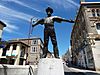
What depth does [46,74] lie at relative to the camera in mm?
4609

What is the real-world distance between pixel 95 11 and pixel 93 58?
28.7ft

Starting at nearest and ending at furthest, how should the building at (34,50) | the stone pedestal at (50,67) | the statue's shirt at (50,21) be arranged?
the stone pedestal at (50,67), the statue's shirt at (50,21), the building at (34,50)

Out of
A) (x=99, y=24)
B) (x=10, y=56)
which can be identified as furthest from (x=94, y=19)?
(x=10, y=56)

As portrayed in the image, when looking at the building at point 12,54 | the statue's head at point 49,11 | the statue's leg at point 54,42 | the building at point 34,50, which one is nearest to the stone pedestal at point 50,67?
the statue's leg at point 54,42

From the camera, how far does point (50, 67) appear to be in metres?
4.69

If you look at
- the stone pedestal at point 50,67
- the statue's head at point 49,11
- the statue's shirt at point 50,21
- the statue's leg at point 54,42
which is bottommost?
the stone pedestal at point 50,67

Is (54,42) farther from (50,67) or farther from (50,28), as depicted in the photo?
(50,67)

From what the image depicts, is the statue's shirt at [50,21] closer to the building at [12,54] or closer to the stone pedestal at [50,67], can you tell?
the stone pedestal at [50,67]

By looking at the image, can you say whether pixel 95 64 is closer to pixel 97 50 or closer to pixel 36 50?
pixel 97 50

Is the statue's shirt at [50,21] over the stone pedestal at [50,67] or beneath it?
over

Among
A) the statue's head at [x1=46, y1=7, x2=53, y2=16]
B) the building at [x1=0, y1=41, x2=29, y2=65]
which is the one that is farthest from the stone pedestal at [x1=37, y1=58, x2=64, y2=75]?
the building at [x1=0, y1=41, x2=29, y2=65]

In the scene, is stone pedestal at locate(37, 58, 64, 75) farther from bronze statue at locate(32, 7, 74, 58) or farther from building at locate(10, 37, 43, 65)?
building at locate(10, 37, 43, 65)

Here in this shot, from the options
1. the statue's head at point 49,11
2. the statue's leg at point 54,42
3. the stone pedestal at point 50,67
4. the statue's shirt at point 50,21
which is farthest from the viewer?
the statue's head at point 49,11

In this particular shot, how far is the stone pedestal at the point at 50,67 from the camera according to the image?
15.2ft
